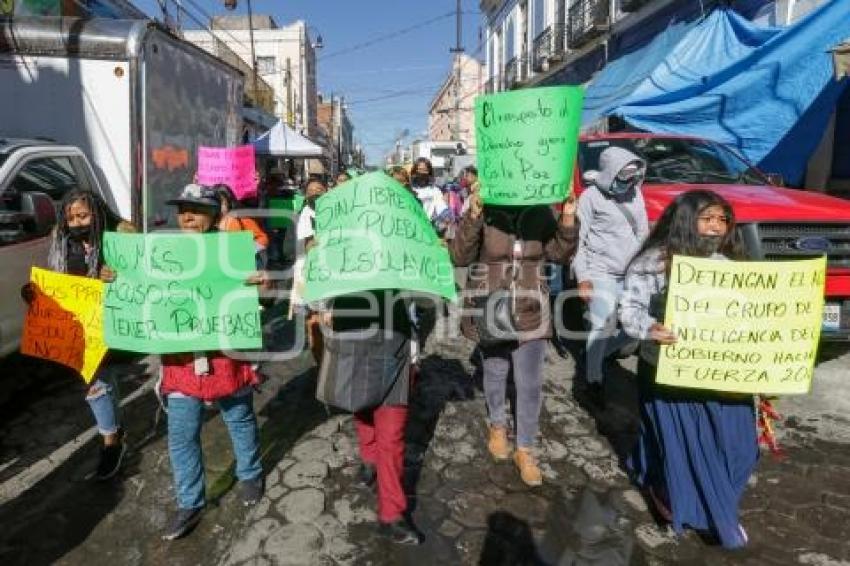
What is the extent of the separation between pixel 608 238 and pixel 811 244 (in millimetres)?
1740

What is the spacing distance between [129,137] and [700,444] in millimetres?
5680

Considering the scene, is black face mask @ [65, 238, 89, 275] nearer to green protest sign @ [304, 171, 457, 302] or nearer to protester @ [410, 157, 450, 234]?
green protest sign @ [304, 171, 457, 302]

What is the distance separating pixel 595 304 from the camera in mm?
4578

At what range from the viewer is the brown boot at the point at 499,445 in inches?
152

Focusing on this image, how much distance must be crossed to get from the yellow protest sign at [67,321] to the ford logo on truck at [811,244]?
4.91 m

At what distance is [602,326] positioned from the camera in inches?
183

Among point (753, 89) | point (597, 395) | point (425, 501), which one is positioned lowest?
point (425, 501)

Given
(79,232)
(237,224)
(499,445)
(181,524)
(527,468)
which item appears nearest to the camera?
(181,524)

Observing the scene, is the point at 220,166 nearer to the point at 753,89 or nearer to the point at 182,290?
the point at 182,290

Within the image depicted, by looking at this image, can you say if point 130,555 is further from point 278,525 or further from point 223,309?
point 223,309

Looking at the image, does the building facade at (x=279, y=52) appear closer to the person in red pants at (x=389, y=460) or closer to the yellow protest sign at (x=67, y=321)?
the yellow protest sign at (x=67, y=321)

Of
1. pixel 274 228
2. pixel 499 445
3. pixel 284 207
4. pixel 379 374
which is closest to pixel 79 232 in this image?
pixel 379 374

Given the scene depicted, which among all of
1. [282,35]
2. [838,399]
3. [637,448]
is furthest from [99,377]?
[282,35]

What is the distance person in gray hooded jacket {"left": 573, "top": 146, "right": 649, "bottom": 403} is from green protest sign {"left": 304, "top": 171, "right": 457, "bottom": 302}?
1.92 m
